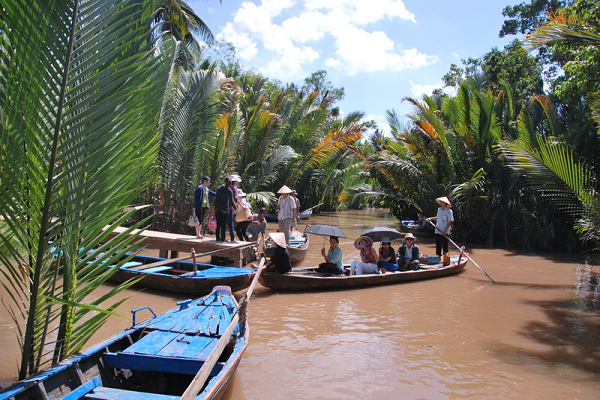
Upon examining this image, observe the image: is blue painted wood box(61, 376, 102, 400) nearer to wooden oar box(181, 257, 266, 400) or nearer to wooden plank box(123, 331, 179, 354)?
wooden plank box(123, 331, 179, 354)

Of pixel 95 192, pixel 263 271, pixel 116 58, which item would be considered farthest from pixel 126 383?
pixel 263 271

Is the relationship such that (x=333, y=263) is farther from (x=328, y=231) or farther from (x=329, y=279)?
(x=328, y=231)

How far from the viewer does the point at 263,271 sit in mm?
8891

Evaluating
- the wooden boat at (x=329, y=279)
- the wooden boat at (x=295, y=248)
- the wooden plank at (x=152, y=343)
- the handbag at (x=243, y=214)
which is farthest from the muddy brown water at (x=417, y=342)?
the handbag at (x=243, y=214)

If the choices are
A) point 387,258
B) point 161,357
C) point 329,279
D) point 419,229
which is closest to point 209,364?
point 161,357

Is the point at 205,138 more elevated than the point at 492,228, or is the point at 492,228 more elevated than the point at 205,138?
the point at 205,138

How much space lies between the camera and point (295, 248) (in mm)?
11859

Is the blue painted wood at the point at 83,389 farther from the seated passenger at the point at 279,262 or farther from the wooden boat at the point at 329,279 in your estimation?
the seated passenger at the point at 279,262

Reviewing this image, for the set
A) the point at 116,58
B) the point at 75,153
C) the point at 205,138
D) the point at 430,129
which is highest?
the point at 430,129

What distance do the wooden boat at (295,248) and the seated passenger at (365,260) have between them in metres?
1.95

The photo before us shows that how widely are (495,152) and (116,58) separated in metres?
16.5

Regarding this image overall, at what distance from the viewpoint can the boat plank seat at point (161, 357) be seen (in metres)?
4.35

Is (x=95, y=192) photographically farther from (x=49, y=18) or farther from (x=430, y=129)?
(x=430, y=129)

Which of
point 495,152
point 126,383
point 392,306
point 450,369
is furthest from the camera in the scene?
point 495,152
